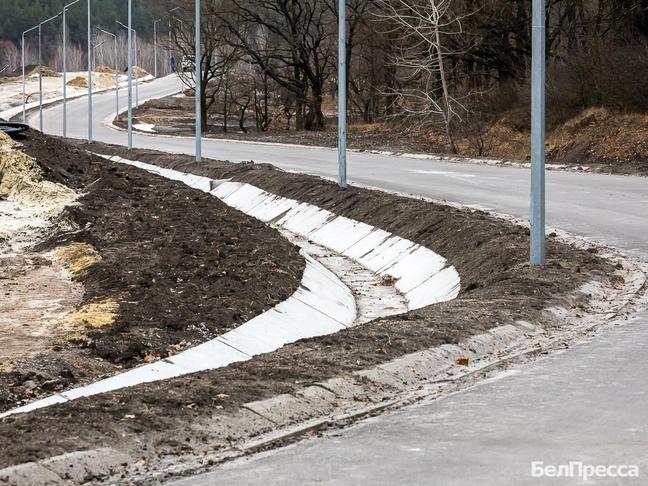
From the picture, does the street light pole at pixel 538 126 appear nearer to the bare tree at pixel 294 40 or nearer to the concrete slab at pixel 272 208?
the concrete slab at pixel 272 208

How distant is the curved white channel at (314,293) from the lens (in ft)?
42.6

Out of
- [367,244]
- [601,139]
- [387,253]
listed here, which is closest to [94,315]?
[387,253]

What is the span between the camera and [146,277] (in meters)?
18.6

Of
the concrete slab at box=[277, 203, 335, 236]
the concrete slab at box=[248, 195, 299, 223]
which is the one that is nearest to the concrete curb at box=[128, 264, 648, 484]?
the concrete slab at box=[277, 203, 335, 236]

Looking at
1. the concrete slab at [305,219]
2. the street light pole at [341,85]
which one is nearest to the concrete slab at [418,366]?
the street light pole at [341,85]

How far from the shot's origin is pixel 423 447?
287 inches

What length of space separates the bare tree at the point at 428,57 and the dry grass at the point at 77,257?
20250mm

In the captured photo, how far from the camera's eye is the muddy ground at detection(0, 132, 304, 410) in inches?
528

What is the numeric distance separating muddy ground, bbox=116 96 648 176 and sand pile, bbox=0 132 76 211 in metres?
13.0

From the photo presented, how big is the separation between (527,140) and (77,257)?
91.1ft

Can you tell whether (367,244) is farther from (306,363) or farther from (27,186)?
(306,363)

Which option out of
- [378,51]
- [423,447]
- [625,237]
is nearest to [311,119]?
[378,51]

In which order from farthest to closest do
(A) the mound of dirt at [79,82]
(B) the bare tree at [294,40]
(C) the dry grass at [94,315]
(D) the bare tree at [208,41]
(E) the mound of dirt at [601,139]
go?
(A) the mound of dirt at [79,82] < (D) the bare tree at [208,41] < (B) the bare tree at [294,40] < (E) the mound of dirt at [601,139] < (C) the dry grass at [94,315]

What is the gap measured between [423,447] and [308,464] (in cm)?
72
